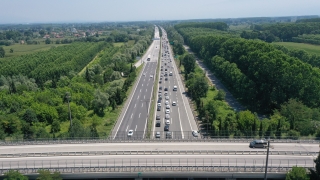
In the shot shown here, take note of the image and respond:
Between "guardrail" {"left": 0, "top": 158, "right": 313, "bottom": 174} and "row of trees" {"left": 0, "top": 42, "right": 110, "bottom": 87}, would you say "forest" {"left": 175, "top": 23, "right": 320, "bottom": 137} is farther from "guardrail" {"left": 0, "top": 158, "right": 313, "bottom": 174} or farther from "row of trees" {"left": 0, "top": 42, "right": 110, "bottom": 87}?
"row of trees" {"left": 0, "top": 42, "right": 110, "bottom": 87}

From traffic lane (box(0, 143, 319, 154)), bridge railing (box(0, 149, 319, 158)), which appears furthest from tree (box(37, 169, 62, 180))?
traffic lane (box(0, 143, 319, 154))

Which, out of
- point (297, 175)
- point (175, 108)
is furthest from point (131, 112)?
point (297, 175)

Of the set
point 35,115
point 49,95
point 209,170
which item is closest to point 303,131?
point 209,170

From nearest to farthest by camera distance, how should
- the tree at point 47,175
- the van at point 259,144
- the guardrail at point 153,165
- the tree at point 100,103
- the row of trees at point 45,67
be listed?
the tree at point 47,175, the guardrail at point 153,165, the van at point 259,144, the tree at point 100,103, the row of trees at point 45,67

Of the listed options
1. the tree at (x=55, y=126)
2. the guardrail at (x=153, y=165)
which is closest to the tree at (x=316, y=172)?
the guardrail at (x=153, y=165)

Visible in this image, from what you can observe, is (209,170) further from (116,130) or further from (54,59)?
(54,59)

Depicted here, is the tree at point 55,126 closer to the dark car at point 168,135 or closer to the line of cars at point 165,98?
the line of cars at point 165,98

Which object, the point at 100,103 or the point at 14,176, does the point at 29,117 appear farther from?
the point at 14,176
